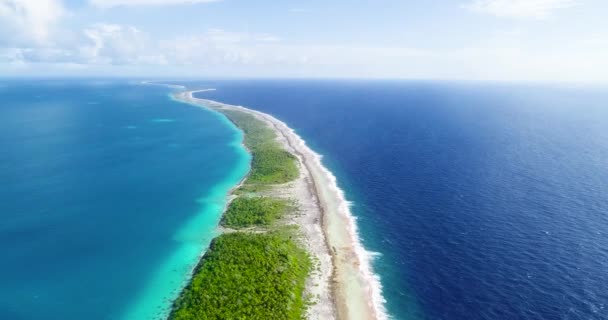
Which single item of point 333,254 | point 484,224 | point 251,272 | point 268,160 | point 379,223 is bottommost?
point 333,254

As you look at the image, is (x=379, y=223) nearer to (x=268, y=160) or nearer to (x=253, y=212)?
(x=253, y=212)

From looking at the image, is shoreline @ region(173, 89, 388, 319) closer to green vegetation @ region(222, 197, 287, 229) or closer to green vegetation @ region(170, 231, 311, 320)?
green vegetation @ region(170, 231, 311, 320)

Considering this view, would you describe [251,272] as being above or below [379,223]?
below

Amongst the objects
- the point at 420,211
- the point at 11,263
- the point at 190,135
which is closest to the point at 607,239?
the point at 420,211

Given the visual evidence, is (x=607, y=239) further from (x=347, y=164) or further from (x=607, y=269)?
(x=347, y=164)

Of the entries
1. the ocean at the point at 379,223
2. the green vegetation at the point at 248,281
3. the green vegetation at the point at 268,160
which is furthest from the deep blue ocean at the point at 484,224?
the green vegetation at the point at 268,160

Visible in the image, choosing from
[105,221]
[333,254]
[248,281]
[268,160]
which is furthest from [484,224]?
[105,221]
